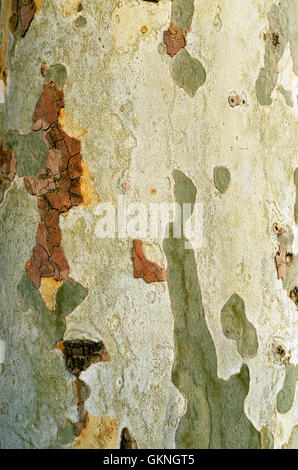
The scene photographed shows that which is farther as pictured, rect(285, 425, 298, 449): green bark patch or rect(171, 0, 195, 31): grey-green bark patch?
rect(285, 425, 298, 449): green bark patch

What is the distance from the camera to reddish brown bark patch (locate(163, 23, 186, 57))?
118 cm

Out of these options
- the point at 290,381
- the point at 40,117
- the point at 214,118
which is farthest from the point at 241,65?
the point at 290,381

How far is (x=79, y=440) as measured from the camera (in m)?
1.15

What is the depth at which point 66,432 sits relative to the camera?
3.78 feet

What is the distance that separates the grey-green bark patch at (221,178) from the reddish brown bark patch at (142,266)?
0.21 metres

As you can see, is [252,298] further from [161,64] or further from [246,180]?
[161,64]

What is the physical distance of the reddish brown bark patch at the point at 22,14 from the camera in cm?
123

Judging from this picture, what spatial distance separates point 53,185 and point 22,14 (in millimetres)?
383

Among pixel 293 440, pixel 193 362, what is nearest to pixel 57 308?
pixel 193 362

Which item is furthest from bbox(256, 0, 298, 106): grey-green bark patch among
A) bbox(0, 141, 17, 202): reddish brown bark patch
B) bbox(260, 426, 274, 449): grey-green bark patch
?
bbox(260, 426, 274, 449): grey-green bark patch

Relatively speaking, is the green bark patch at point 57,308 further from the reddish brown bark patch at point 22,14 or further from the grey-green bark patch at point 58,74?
the reddish brown bark patch at point 22,14

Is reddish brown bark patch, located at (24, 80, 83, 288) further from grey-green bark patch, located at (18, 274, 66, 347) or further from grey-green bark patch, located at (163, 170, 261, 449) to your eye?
grey-green bark patch, located at (163, 170, 261, 449)

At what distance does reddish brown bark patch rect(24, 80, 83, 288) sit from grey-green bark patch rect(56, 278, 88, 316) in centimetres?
2

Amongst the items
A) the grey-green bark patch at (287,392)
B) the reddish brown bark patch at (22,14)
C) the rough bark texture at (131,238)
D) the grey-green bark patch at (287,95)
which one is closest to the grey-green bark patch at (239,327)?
the rough bark texture at (131,238)
